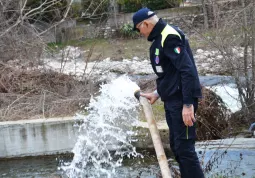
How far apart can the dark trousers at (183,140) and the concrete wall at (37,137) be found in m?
4.62

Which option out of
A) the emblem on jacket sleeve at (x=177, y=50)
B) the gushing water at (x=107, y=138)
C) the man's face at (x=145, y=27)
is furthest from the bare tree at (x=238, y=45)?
the emblem on jacket sleeve at (x=177, y=50)

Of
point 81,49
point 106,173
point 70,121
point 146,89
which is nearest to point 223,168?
point 106,173

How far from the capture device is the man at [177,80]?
3949 millimetres

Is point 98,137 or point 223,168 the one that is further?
point 98,137

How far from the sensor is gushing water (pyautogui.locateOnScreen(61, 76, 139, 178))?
8062mm

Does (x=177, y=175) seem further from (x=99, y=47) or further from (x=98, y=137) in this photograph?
(x=99, y=47)

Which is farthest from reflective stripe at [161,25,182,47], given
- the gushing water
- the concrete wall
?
the concrete wall

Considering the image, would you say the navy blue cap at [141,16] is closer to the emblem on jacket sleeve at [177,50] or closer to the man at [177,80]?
the man at [177,80]

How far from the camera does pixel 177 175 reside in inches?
208

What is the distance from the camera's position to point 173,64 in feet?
13.2

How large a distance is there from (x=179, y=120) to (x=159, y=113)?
502cm

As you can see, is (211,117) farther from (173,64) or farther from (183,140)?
(173,64)

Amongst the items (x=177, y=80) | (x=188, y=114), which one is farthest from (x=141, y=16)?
(x=188, y=114)

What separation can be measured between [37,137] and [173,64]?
5226 mm
